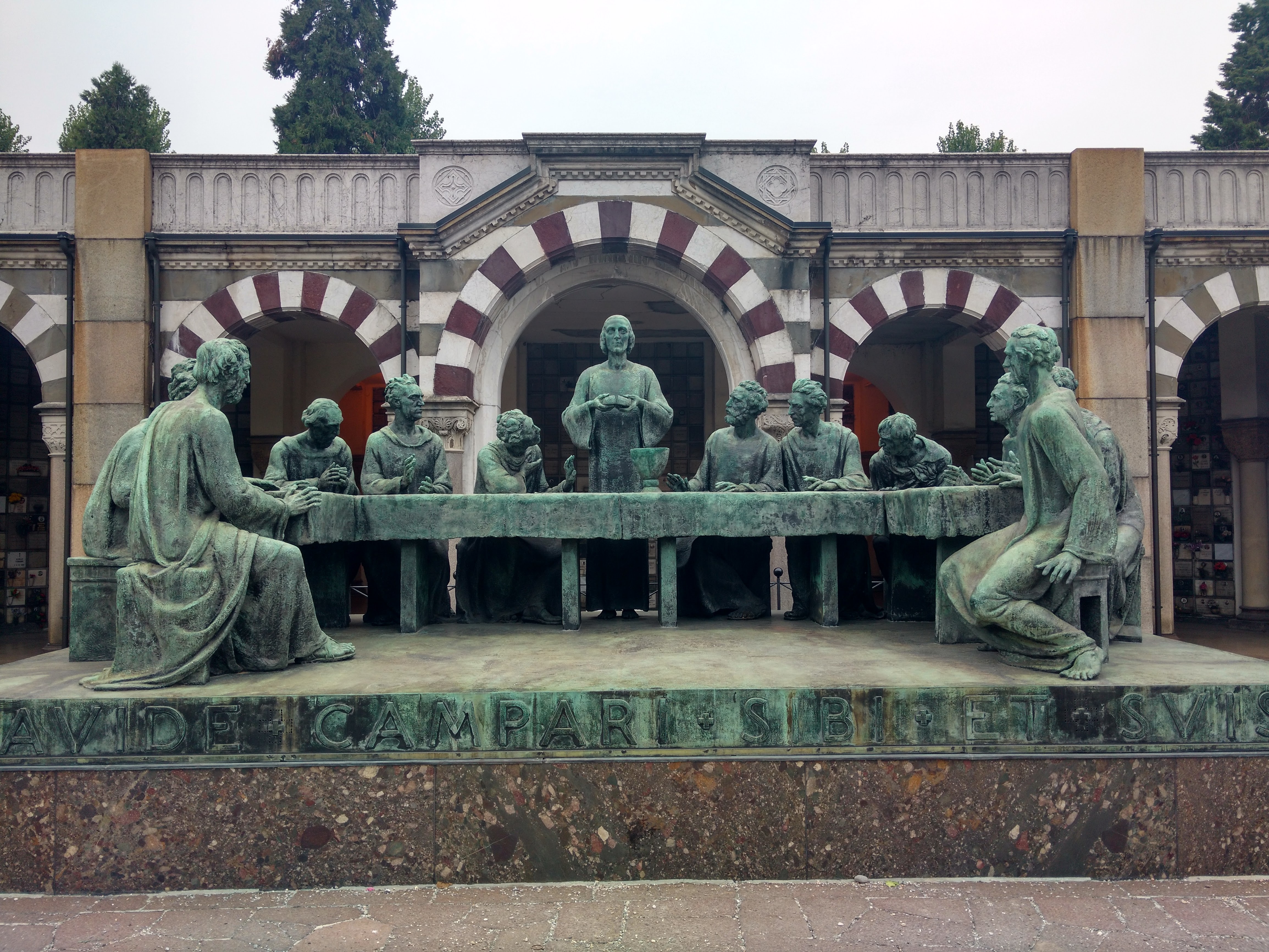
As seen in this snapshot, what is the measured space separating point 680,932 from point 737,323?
7.63 meters

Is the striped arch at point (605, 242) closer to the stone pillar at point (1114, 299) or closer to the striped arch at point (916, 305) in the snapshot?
the striped arch at point (916, 305)

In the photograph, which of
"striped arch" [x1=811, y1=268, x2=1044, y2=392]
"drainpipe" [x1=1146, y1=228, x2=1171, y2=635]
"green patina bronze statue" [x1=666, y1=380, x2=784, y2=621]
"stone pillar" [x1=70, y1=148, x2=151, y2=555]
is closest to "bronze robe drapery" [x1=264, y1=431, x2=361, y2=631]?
"green patina bronze statue" [x1=666, y1=380, x2=784, y2=621]

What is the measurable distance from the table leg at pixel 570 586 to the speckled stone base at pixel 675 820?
187 centimetres

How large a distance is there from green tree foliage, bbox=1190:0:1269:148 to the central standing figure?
60.9ft

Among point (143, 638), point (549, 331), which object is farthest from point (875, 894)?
point (549, 331)

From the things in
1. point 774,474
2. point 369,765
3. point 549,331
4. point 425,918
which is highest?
point 549,331

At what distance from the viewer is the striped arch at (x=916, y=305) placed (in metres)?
10.1

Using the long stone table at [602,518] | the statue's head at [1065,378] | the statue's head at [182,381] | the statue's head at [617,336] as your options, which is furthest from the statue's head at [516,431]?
the statue's head at [1065,378]

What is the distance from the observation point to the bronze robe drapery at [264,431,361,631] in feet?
18.8

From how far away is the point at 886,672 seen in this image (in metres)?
4.12

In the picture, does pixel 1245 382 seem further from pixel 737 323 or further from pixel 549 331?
pixel 549 331

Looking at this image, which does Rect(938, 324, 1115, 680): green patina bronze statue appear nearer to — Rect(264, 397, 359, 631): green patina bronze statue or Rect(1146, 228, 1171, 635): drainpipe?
Rect(264, 397, 359, 631): green patina bronze statue

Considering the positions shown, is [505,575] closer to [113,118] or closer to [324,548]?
[324,548]

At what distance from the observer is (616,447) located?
645 cm
